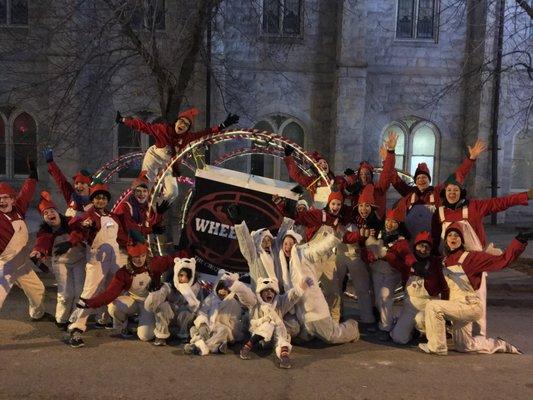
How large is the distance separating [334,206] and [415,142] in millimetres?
10387

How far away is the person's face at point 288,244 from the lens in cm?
590

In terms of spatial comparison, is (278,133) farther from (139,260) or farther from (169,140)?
(139,260)

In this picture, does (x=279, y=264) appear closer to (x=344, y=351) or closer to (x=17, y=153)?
(x=344, y=351)

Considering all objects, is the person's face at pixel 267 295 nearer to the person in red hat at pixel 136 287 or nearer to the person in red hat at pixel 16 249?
the person in red hat at pixel 136 287

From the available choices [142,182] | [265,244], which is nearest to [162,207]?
[142,182]

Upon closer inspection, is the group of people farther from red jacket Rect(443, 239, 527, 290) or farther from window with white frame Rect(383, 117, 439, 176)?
window with white frame Rect(383, 117, 439, 176)

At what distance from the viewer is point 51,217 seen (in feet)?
19.1

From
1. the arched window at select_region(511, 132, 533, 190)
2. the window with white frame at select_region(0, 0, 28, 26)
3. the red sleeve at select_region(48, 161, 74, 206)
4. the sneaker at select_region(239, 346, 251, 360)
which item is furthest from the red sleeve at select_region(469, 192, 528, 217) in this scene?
the window with white frame at select_region(0, 0, 28, 26)

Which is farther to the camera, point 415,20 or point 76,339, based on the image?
point 415,20

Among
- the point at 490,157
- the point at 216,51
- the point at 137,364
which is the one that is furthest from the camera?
the point at 490,157

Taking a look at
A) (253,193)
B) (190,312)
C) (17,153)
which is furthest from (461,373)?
(17,153)

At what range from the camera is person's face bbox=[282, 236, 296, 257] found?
5.90 m

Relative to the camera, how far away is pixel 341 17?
1439 cm

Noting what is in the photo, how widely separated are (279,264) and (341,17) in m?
10.5
